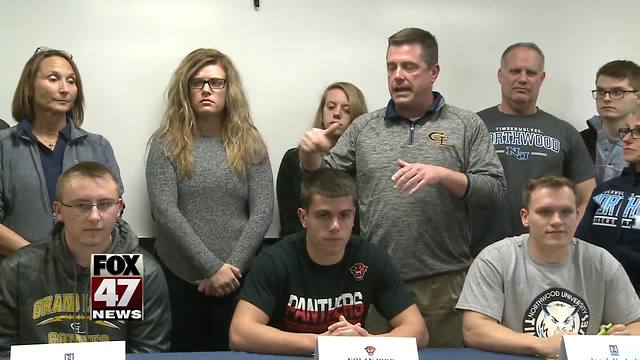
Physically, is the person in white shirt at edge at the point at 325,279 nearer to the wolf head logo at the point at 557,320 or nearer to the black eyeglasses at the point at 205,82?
the wolf head logo at the point at 557,320

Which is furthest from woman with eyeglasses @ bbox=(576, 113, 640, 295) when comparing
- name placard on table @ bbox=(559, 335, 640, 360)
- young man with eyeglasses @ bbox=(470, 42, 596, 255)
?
name placard on table @ bbox=(559, 335, 640, 360)

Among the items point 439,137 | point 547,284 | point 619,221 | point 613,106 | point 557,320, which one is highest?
point 613,106

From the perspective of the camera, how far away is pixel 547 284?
2539 mm

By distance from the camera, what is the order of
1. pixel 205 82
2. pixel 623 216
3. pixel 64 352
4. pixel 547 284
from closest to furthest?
pixel 64 352, pixel 547 284, pixel 623 216, pixel 205 82

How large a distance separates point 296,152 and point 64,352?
1976 millimetres

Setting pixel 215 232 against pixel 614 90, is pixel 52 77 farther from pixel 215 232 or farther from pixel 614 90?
pixel 614 90

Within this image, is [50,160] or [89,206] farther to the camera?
[50,160]

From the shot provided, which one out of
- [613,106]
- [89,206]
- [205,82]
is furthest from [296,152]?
[613,106]

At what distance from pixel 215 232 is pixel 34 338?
97 cm

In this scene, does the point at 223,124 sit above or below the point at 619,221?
above

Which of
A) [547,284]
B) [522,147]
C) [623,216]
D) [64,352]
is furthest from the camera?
[522,147]

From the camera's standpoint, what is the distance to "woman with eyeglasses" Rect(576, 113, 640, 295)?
2.98 metres

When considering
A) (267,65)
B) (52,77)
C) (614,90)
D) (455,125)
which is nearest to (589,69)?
(614,90)

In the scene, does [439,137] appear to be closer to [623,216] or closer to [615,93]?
[623,216]
